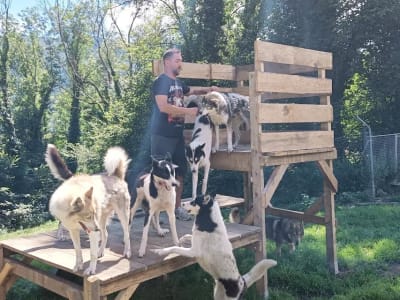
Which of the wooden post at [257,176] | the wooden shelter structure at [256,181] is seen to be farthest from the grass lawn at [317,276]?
the wooden post at [257,176]

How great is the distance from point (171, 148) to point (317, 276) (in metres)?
Result: 2.59

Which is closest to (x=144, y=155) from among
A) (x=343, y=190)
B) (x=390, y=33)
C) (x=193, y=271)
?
(x=343, y=190)

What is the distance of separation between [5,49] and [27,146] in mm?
5562

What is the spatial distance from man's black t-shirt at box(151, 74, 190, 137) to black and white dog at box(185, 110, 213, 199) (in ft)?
0.80

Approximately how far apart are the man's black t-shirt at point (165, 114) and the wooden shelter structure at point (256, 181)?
2.68 feet

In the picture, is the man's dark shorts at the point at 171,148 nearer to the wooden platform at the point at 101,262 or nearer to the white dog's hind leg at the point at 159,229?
the white dog's hind leg at the point at 159,229

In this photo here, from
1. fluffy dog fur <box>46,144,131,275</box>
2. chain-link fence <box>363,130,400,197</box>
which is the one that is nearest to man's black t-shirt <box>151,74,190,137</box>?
fluffy dog fur <box>46,144,131,275</box>

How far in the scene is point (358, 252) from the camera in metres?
6.40

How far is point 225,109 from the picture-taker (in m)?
5.54

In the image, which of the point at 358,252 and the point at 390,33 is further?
the point at 390,33

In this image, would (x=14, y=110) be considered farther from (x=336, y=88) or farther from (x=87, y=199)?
(x=87, y=199)

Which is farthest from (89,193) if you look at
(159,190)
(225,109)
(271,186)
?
(225,109)

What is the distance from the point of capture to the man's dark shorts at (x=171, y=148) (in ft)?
17.0

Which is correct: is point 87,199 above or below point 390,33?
below
